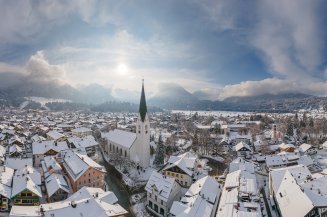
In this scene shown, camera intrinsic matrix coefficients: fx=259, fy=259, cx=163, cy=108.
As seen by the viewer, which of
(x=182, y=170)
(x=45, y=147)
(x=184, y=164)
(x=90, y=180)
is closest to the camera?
(x=90, y=180)

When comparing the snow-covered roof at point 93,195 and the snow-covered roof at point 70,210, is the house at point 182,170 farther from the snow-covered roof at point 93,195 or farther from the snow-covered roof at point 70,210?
the snow-covered roof at point 70,210

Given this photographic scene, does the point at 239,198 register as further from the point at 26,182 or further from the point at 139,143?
the point at 139,143

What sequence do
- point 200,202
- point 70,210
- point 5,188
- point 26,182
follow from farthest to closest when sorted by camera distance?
point 26,182, point 5,188, point 200,202, point 70,210

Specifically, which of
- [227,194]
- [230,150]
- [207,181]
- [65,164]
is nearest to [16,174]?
[65,164]

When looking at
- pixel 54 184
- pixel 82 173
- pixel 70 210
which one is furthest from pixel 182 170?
pixel 70 210

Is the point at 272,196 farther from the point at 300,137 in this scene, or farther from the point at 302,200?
the point at 300,137
